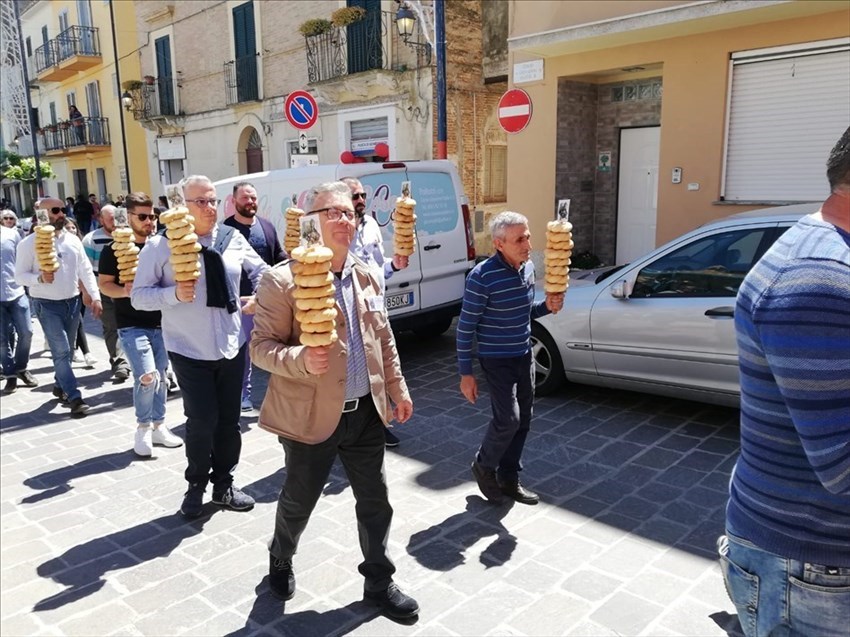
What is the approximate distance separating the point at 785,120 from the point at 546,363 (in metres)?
5.24

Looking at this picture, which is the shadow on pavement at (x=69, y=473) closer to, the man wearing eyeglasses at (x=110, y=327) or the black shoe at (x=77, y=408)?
the black shoe at (x=77, y=408)

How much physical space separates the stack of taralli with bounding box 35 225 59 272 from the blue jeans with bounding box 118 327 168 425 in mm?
1506

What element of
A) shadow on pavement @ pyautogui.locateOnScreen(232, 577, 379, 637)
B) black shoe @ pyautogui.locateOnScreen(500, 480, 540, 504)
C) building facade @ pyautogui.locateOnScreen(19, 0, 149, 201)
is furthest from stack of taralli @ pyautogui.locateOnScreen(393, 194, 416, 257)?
building facade @ pyautogui.locateOnScreen(19, 0, 149, 201)

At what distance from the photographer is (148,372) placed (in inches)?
219

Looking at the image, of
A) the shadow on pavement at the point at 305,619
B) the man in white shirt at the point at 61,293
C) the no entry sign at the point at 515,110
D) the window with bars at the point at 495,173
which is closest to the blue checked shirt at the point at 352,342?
the shadow on pavement at the point at 305,619

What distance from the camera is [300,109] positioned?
10562 mm

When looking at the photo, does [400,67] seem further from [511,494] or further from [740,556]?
[740,556]

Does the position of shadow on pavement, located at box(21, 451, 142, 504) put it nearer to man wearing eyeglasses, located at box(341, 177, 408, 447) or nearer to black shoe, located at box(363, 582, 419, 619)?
man wearing eyeglasses, located at box(341, 177, 408, 447)

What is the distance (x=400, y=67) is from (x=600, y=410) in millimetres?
10705

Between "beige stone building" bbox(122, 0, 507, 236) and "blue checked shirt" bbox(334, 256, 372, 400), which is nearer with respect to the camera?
"blue checked shirt" bbox(334, 256, 372, 400)

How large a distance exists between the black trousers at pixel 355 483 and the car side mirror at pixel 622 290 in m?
3.32

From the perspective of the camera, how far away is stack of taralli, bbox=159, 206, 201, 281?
159 inches

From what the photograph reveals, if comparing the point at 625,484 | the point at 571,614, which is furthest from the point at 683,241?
the point at 571,614

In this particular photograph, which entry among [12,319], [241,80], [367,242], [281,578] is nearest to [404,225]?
[367,242]
